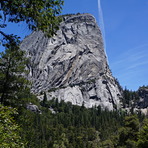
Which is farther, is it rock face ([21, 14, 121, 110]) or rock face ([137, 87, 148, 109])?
rock face ([137, 87, 148, 109])

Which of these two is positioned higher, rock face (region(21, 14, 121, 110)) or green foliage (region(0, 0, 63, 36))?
rock face (region(21, 14, 121, 110))

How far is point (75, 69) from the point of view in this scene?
165625 mm

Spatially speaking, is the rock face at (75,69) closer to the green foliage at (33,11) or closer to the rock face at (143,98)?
the rock face at (143,98)

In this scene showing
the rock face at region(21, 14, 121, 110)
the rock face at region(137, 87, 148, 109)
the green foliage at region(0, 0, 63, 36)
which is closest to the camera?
the green foliage at region(0, 0, 63, 36)

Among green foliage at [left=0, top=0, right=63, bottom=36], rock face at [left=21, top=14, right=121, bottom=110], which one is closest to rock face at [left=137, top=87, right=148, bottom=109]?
rock face at [left=21, top=14, right=121, bottom=110]

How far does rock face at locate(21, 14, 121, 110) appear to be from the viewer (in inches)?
6176

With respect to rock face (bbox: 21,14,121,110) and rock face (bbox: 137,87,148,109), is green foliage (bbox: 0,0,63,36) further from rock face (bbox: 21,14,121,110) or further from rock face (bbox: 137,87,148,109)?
rock face (bbox: 137,87,148,109)

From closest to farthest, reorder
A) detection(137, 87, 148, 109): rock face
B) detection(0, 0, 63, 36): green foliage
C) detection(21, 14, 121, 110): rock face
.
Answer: detection(0, 0, 63, 36): green foliage → detection(21, 14, 121, 110): rock face → detection(137, 87, 148, 109): rock face

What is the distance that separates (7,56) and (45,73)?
15260 cm

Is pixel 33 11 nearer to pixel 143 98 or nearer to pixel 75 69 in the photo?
pixel 75 69

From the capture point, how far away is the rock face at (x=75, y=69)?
157 meters

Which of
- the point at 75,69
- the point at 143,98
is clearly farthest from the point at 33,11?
the point at 143,98

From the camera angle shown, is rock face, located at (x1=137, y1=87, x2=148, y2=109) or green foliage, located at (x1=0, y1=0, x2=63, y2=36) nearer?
green foliage, located at (x1=0, y1=0, x2=63, y2=36)

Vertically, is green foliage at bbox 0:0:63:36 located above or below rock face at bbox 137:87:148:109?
below
